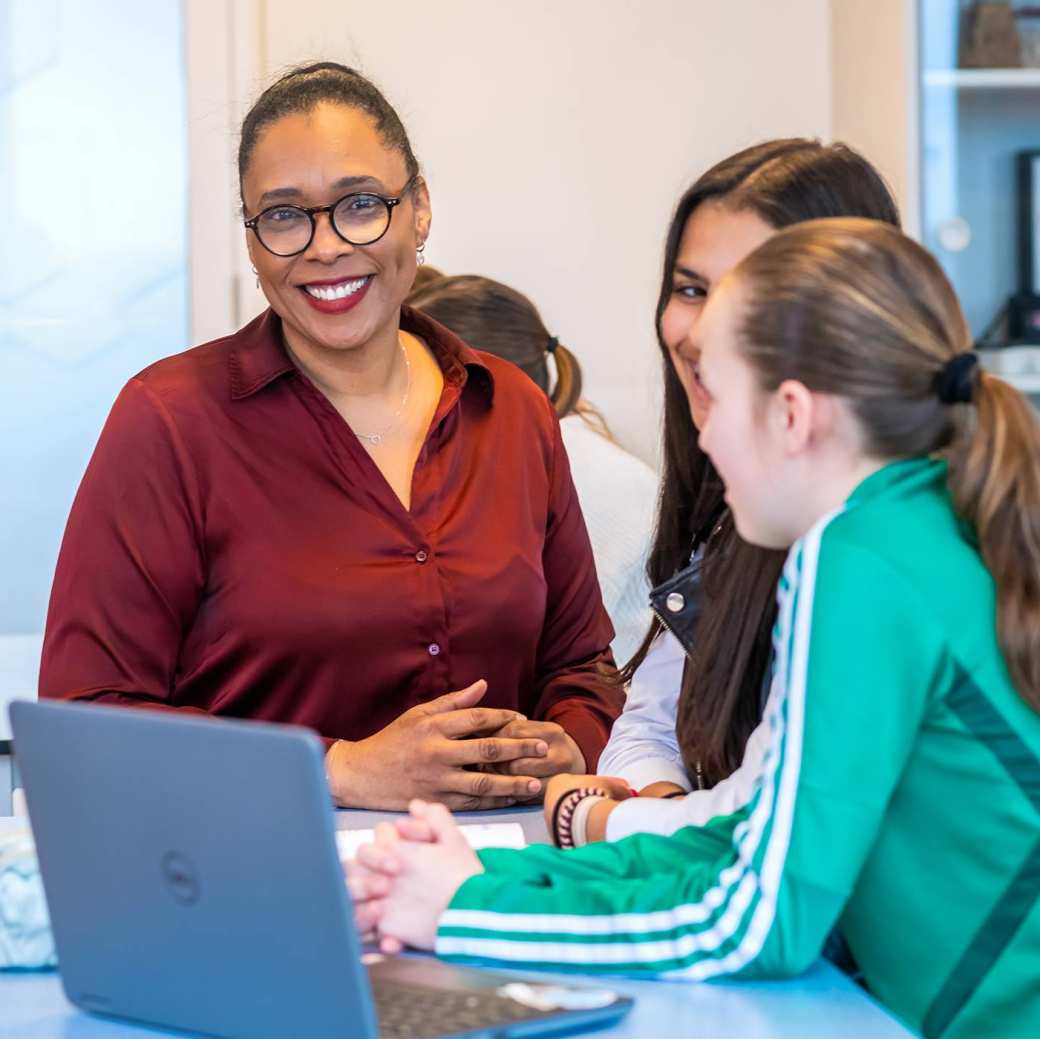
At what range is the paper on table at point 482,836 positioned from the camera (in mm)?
1498

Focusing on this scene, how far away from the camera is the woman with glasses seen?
180cm

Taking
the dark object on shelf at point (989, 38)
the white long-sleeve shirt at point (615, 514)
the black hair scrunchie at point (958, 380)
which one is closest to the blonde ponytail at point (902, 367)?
the black hair scrunchie at point (958, 380)

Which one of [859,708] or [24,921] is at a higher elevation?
[859,708]

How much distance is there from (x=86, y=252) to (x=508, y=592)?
5.88 ft

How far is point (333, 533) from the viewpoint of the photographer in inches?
74.4

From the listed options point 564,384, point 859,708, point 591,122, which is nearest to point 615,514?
point 564,384

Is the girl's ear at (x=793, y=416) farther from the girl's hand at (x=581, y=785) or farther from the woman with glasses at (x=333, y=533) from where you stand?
the woman with glasses at (x=333, y=533)

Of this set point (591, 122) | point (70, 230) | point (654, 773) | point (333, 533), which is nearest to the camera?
point (654, 773)

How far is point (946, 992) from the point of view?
3.74 feet

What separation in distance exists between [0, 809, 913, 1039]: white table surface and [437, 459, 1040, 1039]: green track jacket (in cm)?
2

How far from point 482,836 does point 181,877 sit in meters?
0.59

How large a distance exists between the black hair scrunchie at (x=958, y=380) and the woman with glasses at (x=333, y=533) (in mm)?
689

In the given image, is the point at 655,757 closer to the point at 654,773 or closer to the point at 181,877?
the point at 654,773

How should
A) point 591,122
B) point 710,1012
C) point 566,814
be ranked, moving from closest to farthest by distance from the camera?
point 710,1012 → point 566,814 → point 591,122
